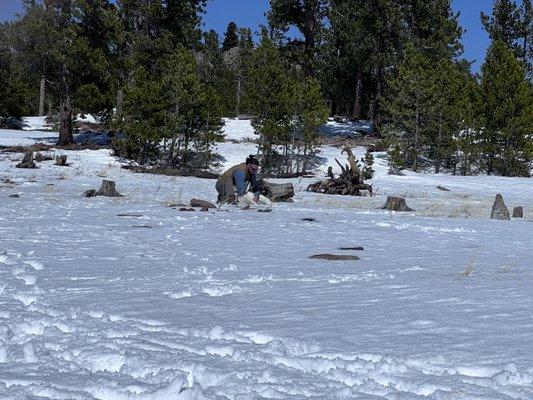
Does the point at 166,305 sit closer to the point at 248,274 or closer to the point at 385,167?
the point at 248,274

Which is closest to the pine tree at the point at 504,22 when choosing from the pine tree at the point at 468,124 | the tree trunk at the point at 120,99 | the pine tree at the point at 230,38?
the pine tree at the point at 468,124

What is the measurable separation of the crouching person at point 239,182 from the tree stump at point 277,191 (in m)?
1.69

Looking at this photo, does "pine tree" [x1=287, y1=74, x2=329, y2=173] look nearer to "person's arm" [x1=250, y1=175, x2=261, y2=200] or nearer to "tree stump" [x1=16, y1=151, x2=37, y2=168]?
"tree stump" [x1=16, y1=151, x2=37, y2=168]

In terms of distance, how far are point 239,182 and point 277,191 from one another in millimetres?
2886

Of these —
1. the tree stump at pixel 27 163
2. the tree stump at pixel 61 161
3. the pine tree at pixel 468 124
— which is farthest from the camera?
the pine tree at pixel 468 124

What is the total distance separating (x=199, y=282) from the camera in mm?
6066

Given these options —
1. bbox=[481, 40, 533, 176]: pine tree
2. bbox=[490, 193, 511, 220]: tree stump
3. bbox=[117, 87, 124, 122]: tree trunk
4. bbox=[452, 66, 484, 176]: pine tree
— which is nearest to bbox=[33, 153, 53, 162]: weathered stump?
bbox=[117, 87, 124, 122]: tree trunk

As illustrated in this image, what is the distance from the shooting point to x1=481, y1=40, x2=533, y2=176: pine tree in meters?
31.8

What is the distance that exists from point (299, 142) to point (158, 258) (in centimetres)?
2452

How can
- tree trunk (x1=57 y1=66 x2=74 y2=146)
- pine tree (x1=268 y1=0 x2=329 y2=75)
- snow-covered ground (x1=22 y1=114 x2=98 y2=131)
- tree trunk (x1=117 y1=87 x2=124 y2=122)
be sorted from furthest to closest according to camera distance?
snow-covered ground (x1=22 y1=114 x2=98 y2=131)
pine tree (x1=268 y1=0 x2=329 y2=75)
tree trunk (x1=117 y1=87 x2=124 y2=122)
tree trunk (x1=57 y1=66 x2=74 y2=146)

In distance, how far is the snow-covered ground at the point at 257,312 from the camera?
3.14 m

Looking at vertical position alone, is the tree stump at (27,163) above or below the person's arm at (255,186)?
below

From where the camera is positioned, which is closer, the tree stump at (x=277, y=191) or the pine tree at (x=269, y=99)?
the tree stump at (x=277, y=191)

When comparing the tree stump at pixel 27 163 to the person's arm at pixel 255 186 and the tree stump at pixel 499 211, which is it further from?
the tree stump at pixel 499 211
